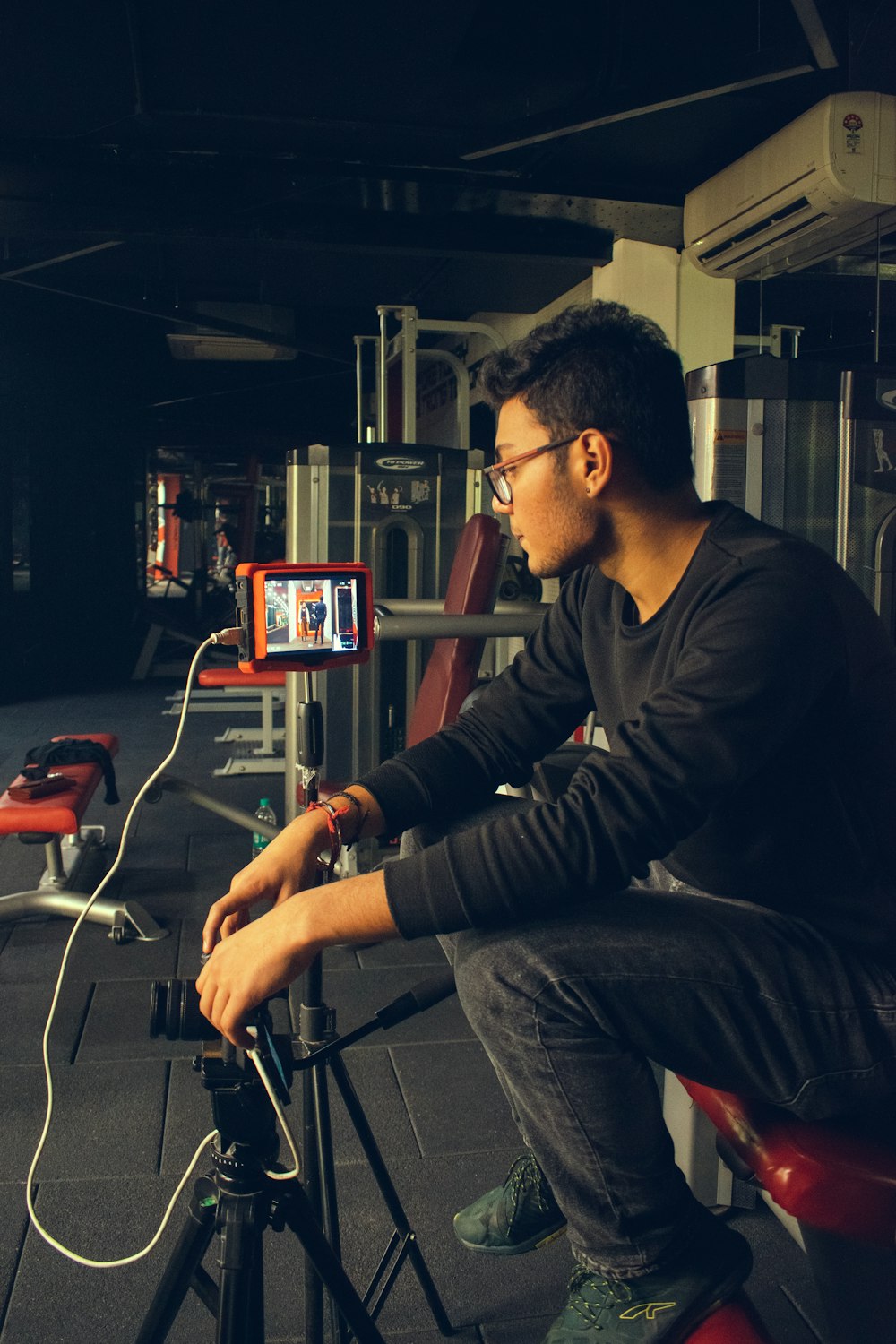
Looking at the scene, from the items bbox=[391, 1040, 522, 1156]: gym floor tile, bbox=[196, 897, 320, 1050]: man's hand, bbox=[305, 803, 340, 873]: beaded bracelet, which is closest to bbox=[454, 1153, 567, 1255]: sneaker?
bbox=[391, 1040, 522, 1156]: gym floor tile

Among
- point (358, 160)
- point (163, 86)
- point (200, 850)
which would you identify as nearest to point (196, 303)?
point (358, 160)

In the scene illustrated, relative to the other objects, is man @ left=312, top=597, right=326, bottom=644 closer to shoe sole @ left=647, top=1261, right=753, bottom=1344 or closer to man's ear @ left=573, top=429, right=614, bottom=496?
man's ear @ left=573, top=429, right=614, bottom=496

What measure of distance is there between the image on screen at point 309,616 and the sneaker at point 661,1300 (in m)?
0.82

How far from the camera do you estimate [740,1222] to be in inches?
68.2

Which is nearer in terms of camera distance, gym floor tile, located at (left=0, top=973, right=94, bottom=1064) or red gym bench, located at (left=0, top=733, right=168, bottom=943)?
gym floor tile, located at (left=0, top=973, right=94, bottom=1064)

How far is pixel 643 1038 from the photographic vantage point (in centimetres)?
106

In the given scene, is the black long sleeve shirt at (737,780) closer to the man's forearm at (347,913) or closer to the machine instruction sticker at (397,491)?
the man's forearm at (347,913)

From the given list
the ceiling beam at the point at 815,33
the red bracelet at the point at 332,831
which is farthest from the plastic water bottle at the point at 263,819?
the ceiling beam at the point at 815,33

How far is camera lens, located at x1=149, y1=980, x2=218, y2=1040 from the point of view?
1018 millimetres

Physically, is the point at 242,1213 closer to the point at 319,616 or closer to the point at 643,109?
the point at 319,616

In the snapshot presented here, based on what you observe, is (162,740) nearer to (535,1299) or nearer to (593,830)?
(535,1299)

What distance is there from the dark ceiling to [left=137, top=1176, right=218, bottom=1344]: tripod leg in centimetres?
281

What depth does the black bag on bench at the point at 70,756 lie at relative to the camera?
3.15 m

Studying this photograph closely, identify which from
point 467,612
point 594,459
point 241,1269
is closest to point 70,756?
point 467,612
